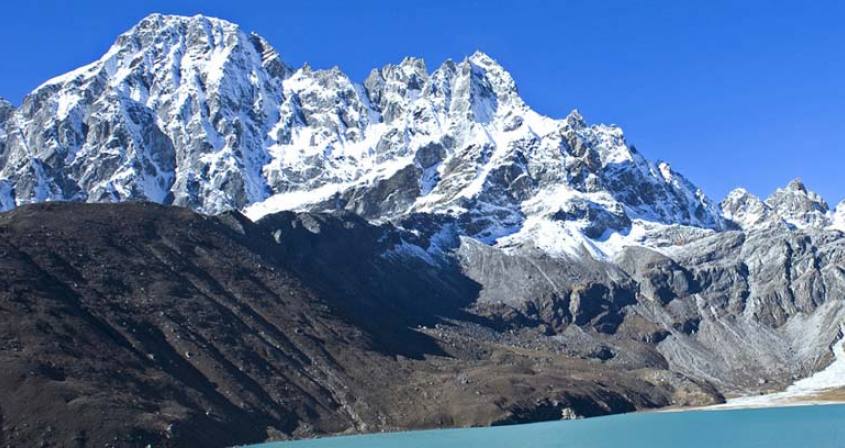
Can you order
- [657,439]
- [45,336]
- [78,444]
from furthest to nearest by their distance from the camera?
[45,336] < [657,439] < [78,444]

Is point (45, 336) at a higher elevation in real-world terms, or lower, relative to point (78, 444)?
higher

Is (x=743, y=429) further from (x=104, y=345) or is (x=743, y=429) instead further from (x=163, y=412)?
(x=104, y=345)

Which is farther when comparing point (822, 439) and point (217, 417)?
point (217, 417)

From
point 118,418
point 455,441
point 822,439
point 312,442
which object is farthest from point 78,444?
point 822,439

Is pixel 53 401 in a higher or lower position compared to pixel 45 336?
lower

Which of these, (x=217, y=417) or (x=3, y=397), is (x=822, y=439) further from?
(x=3, y=397)

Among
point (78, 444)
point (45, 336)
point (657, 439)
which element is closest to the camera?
point (78, 444)

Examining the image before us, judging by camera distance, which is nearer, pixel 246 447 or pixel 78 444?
pixel 78 444

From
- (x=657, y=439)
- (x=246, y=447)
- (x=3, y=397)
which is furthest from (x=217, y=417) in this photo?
(x=657, y=439)
